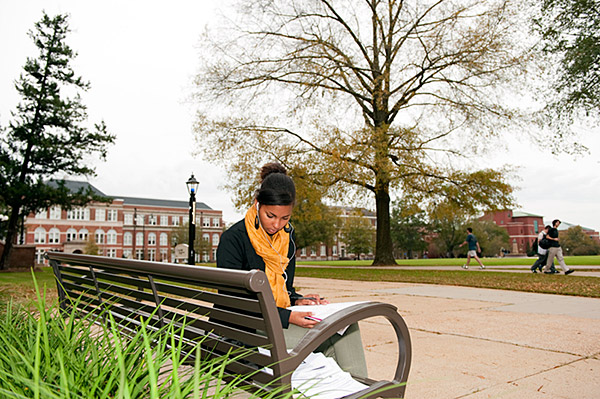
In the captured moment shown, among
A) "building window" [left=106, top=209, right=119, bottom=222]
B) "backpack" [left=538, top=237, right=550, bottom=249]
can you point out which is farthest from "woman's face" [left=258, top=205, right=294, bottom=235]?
"building window" [left=106, top=209, right=119, bottom=222]

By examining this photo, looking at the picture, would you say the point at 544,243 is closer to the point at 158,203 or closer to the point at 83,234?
the point at 83,234

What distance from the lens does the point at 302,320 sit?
1.86 metres

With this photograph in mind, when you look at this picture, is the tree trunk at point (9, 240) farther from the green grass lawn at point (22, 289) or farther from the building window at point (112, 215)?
the building window at point (112, 215)

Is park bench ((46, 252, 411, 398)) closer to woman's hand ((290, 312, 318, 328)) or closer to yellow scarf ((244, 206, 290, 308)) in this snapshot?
woman's hand ((290, 312, 318, 328))

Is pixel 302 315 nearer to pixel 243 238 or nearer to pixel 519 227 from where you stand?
pixel 243 238

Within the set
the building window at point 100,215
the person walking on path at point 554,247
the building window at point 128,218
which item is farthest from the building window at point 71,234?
the person walking on path at point 554,247

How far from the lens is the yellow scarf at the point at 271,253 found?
2.23 metres

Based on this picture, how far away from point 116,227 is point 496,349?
70.6 meters

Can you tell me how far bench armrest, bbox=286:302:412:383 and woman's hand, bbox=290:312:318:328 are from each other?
0.84 feet

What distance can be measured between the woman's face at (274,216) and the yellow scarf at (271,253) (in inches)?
1.8

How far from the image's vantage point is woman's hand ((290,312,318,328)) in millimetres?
1860

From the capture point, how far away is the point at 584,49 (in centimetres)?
1510

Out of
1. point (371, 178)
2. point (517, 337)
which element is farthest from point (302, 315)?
point (371, 178)

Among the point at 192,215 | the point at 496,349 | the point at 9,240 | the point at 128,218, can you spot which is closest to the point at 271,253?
the point at 496,349
